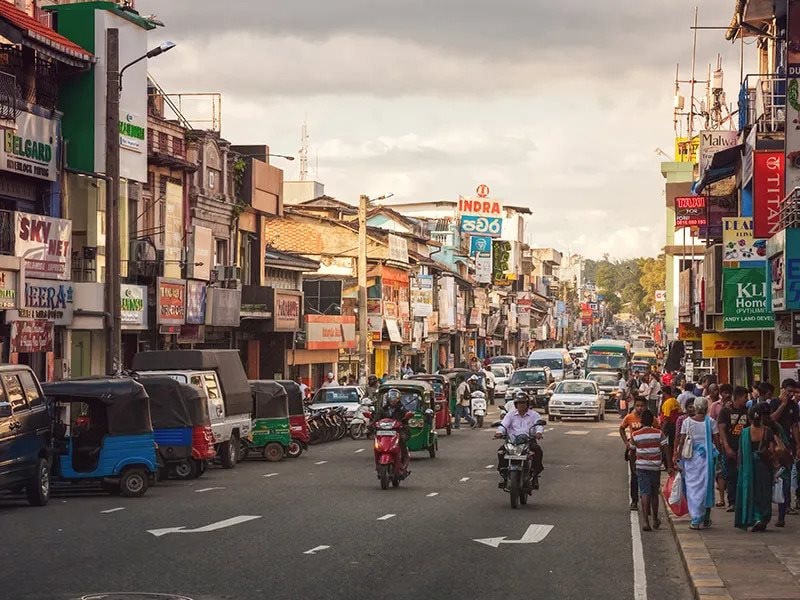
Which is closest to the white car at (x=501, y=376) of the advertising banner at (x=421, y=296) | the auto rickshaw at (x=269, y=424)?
the advertising banner at (x=421, y=296)

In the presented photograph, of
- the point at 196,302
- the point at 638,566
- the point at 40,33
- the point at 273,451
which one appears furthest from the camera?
the point at 196,302

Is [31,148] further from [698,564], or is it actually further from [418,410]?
[698,564]

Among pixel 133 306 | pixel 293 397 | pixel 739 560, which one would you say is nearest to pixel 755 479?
pixel 739 560

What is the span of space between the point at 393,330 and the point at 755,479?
64.1 meters

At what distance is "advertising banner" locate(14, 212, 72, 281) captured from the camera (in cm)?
3609

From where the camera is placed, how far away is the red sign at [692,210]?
47.6 metres

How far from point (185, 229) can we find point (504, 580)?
35.6 meters

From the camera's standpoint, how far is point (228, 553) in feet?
54.3

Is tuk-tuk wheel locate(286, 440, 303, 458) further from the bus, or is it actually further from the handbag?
the bus

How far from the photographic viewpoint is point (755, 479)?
1914 cm

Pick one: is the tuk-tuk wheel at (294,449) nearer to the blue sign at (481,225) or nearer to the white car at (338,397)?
the white car at (338,397)

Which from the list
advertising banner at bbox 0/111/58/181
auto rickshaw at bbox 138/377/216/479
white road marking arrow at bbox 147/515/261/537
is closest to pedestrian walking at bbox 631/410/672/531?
white road marking arrow at bbox 147/515/261/537

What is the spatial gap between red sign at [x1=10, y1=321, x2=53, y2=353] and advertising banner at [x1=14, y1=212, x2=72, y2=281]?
4.16 ft

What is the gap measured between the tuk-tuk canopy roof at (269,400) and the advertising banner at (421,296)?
55.7 meters
